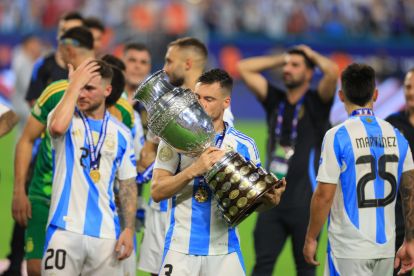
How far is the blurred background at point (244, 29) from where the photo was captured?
25.1 m

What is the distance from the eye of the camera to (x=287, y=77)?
8.41 metres

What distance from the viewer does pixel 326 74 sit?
8.11m

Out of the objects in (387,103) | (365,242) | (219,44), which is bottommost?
(365,242)

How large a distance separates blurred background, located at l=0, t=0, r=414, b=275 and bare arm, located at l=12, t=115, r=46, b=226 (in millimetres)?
15198

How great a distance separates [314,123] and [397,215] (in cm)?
136

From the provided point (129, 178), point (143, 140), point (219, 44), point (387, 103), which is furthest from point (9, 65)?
point (129, 178)

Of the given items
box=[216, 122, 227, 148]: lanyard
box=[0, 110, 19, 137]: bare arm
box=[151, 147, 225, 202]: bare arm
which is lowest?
box=[151, 147, 225, 202]: bare arm

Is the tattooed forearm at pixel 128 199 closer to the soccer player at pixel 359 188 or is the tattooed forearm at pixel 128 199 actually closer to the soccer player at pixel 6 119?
the soccer player at pixel 6 119

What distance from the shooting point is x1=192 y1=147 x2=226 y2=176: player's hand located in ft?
18.0

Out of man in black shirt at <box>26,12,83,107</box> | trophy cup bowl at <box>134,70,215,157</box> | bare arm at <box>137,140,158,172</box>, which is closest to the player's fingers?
trophy cup bowl at <box>134,70,215,157</box>

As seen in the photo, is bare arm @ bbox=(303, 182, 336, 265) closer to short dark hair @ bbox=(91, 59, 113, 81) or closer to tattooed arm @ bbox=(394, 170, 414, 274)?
tattooed arm @ bbox=(394, 170, 414, 274)

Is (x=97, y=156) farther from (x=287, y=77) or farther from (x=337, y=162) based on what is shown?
(x=287, y=77)

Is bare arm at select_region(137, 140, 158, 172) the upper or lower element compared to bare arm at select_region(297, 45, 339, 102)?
lower

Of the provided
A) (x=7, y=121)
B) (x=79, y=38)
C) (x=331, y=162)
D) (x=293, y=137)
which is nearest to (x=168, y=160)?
(x=331, y=162)
